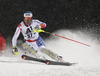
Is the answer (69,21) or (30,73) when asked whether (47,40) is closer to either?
(69,21)

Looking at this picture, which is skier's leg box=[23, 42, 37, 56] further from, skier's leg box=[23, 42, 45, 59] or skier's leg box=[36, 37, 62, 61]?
skier's leg box=[36, 37, 62, 61]

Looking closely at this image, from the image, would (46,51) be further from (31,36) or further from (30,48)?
(31,36)

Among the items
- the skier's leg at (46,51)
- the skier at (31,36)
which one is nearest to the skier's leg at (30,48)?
the skier at (31,36)

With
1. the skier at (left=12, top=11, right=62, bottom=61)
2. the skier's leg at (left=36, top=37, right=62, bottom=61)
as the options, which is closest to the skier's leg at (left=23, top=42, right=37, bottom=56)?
the skier at (left=12, top=11, right=62, bottom=61)

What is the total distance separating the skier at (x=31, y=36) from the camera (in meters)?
6.22

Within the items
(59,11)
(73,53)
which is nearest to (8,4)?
(59,11)

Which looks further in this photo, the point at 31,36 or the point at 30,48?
the point at 31,36

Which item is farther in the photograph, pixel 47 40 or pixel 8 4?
pixel 8 4

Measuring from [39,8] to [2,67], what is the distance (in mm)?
8117

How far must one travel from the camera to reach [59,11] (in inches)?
522

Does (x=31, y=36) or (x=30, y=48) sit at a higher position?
(x=31, y=36)

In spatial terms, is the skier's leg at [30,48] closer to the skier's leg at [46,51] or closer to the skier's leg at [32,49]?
the skier's leg at [32,49]

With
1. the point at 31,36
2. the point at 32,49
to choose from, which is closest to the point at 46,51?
the point at 32,49

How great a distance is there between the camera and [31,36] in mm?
6477
